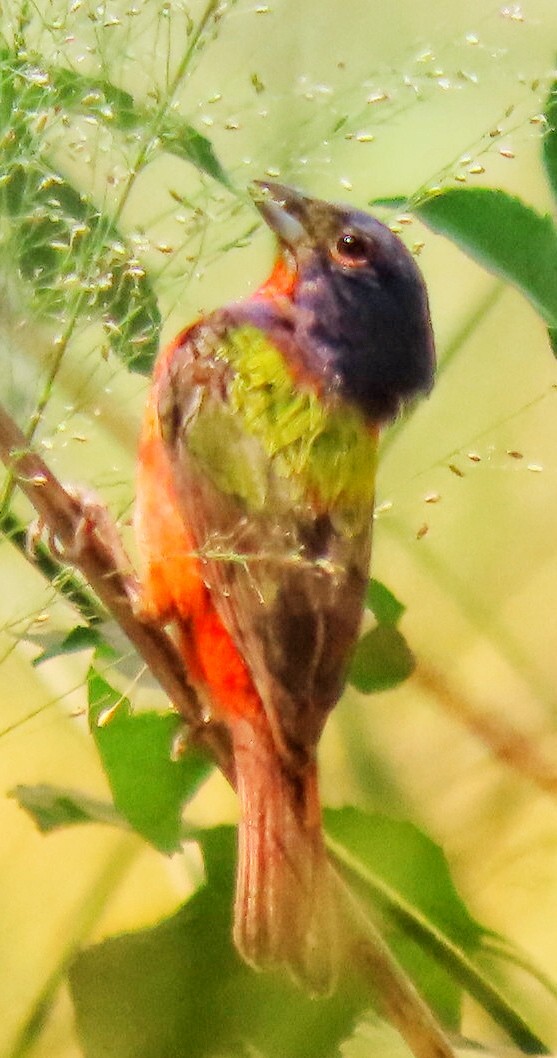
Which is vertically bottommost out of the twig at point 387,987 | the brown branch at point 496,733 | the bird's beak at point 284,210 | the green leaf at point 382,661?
the twig at point 387,987

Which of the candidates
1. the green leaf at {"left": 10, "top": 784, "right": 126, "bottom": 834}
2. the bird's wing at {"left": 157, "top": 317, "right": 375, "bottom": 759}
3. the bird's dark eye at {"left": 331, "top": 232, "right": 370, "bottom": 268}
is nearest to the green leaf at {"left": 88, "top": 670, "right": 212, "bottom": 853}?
the green leaf at {"left": 10, "top": 784, "right": 126, "bottom": 834}

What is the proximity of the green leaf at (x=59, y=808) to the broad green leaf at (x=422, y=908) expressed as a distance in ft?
0.54

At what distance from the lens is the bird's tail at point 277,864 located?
73cm

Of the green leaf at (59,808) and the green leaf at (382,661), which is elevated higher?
the green leaf at (382,661)

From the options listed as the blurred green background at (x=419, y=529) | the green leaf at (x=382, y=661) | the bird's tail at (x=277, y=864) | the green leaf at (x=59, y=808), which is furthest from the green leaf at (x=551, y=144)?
the green leaf at (x=59, y=808)

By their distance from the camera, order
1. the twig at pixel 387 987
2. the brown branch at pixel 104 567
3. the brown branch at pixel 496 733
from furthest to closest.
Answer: the brown branch at pixel 496 733, the twig at pixel 387 987, the brown branch at pixel 104 567

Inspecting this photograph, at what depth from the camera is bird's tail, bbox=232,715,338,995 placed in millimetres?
732

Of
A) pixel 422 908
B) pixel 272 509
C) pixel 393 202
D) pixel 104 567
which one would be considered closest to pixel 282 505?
pixel 272 509

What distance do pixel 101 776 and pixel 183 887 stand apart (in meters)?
0.10

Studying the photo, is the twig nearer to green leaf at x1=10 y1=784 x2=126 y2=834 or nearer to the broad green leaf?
the broad green leaf

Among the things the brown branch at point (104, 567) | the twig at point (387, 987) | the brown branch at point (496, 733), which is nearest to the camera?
the brown branch at point (104, 567)

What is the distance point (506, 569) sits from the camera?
91cm

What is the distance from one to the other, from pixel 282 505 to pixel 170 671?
0.14 metres

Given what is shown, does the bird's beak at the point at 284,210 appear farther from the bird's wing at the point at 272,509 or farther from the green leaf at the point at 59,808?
the green leaf at the point at 59,808
